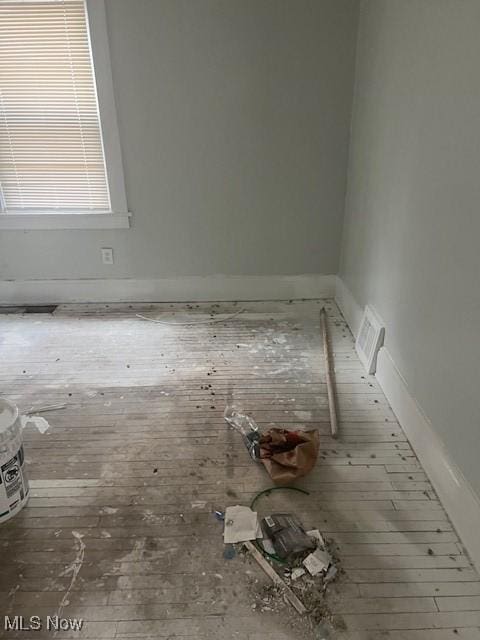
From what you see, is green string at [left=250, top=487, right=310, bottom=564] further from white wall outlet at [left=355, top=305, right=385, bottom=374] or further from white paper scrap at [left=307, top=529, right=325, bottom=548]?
white wall outlet at [left=355, top=305, right=385, bottom=374]

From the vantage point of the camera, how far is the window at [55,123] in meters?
2.92

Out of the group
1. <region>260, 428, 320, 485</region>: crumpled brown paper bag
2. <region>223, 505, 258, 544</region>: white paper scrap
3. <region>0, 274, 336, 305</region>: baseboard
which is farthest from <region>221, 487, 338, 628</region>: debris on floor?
<region>0, 274, 336, 305</region>: baseboard

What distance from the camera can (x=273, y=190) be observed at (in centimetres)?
334

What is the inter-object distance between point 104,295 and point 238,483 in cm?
219

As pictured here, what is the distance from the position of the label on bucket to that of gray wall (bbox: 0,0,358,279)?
2.07 metres

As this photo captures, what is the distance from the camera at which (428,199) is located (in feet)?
6.39

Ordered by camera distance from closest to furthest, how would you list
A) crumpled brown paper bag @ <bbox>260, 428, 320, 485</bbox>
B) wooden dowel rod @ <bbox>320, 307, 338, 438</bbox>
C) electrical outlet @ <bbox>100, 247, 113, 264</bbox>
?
crumpled brown paper bag @ <bbox>260, 428, 320, 485</bbox> < wooden dowel rod @ <bbox>320, 307, 338, 438</bbox> < electrical outlet @ <bbox>100, 247, 113, 264</bbox>

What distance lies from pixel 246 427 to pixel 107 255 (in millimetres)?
1926

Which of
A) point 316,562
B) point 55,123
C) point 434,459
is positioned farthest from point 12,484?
point 55,123

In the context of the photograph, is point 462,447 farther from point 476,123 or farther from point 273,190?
point 273,190

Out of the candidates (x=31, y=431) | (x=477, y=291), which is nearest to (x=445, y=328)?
(x=477, y=291)

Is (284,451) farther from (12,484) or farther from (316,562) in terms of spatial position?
(12,484)

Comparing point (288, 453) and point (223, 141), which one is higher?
point (223, 141)

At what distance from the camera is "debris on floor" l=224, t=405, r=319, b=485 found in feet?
6.15
